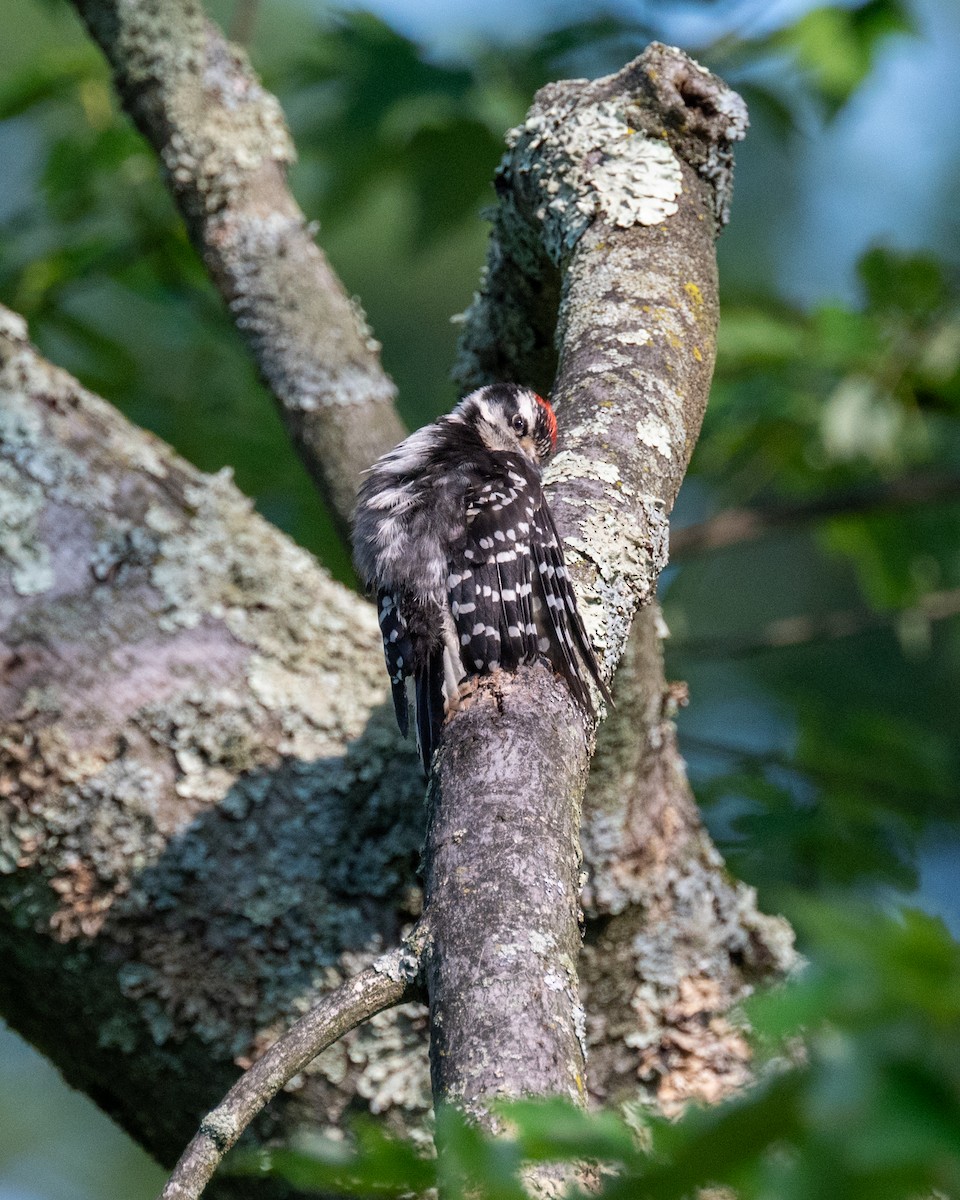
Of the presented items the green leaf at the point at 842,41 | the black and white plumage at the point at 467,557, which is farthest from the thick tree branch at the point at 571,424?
the green leaf at the point at 842,41

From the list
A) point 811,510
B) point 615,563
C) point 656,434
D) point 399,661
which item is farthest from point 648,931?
point 811,510

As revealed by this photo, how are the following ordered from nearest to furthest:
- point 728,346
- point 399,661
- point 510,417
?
point 399,661
point 510,417
point 728,346

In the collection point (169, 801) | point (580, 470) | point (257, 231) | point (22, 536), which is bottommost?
point (169, 801)

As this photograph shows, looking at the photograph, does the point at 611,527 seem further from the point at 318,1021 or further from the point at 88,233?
the point at 88,233

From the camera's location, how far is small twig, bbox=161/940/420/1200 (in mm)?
1412

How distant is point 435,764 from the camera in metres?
1.75

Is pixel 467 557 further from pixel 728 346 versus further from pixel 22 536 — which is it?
pixel 728 346

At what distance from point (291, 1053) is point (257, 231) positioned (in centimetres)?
253

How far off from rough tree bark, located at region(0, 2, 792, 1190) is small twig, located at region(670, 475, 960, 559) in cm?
150

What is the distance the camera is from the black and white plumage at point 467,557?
2131mm

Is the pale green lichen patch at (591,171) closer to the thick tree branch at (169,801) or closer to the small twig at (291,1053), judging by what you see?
the thick tree branch at (169,801)

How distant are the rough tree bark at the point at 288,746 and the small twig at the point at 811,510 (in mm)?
1503

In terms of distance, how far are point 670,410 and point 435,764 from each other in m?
0.88

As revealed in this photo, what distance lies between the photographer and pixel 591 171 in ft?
8.46
